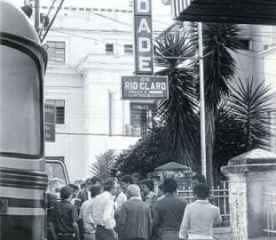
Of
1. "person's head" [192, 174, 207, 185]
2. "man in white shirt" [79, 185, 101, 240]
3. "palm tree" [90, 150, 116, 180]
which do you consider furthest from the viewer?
"palm tree" [90, 150, 116, 180]

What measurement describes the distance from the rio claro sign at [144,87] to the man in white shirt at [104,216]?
8.69 m

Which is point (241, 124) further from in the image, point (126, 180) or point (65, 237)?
point (65, 237)

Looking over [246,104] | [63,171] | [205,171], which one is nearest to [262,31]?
[246,104]

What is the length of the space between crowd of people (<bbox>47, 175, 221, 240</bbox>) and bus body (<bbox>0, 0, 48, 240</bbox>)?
7.95ft

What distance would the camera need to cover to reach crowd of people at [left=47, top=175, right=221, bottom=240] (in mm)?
8227

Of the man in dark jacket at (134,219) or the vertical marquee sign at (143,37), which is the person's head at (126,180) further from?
the vertical marquee sign at (143,37)

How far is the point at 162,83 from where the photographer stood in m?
20.1

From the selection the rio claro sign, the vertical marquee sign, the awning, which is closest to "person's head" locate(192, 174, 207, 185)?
the rio claro sign

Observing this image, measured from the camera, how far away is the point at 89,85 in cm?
4047

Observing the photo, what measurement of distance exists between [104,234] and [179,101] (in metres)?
10.7

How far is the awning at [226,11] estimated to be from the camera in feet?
31.5

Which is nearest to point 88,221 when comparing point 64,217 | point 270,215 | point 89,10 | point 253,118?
point 64,217

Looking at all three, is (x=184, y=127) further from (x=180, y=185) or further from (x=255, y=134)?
(x=180, y=185)

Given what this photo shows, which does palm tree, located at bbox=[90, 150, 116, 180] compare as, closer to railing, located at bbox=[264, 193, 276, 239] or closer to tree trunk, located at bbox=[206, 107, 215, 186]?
tree trunk, located at bbox=[206, 107, 215, 186]
